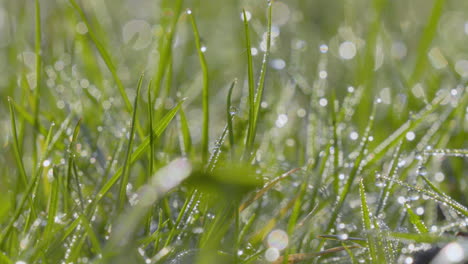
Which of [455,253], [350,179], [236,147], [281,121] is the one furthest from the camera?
[281,121]

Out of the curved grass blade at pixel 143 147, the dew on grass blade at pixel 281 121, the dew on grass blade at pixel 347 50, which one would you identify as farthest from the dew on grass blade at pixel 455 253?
the dew on grass blade at pixel 347 50

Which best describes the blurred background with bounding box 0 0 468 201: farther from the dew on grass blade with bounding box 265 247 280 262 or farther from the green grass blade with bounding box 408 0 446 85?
the dew on grass blade with bounding box 265 247 280 262

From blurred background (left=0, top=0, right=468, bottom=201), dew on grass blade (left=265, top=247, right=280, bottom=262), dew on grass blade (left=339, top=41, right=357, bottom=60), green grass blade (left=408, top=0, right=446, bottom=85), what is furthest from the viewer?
dew on grass blade (left=339, top=41, right=357, bottom=60)

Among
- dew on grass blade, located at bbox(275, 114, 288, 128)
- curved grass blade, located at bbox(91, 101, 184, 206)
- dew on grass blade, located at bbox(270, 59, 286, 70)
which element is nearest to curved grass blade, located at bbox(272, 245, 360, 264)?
curved grass blade, located at bbox(91, 101, 184, 206)

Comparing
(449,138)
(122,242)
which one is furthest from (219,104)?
(122,242)

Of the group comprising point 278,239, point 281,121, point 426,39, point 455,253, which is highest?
point 426,39

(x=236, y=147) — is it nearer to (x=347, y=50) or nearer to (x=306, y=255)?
(x=306, y=255)

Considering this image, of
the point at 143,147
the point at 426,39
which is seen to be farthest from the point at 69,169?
the point at 426,39

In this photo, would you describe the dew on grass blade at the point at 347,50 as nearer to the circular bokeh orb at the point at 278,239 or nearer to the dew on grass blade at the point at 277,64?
the dew on grass blade at the point at 277,64
